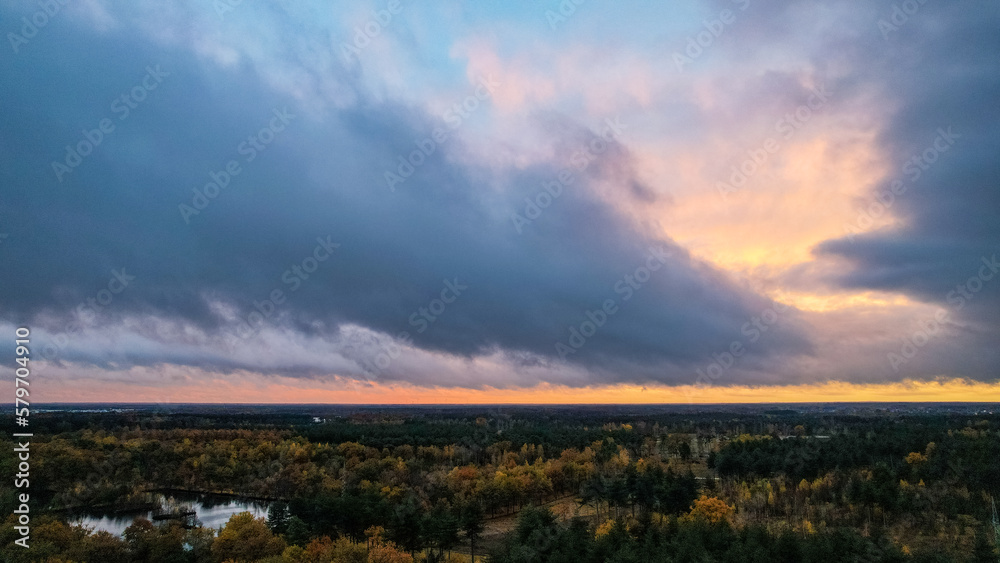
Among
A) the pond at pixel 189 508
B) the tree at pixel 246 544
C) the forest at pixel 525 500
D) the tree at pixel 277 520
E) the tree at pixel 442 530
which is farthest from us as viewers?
the pond at pixel 189 508

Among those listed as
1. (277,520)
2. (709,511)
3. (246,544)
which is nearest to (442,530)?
(246,544)

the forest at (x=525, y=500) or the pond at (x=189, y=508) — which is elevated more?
the forest at (x=525, y=500)

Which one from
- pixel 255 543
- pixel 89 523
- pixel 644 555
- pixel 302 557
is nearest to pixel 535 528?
pixel 644 555

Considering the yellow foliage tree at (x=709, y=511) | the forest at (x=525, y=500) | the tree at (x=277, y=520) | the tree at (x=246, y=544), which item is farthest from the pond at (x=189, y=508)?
the yellow foliage tree at (x=709, y=511)

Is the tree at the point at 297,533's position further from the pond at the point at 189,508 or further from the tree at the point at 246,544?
the pond at the point at 189,508

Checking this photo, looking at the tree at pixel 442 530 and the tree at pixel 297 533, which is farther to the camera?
the tree at pixel 442 530

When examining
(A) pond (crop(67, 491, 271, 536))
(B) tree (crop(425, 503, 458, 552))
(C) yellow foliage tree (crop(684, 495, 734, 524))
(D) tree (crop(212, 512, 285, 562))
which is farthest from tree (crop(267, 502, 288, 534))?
(C) yellow foliage tree (crop(684, 495, 734, 524))
